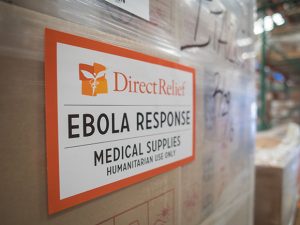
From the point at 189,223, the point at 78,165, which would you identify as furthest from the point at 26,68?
the point at 189,223

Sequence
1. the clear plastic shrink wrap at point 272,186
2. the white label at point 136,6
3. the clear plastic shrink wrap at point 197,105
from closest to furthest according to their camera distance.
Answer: the clear plastic shrink wrap at point 197,105 → the white label at point 136,6 → the clear plastic shrink wrap at point 272,186

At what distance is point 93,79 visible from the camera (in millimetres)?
444

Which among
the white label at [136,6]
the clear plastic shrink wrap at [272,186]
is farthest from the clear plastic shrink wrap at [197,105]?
the clear plastic shrink wrap at [272,186]

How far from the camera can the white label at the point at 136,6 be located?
500 millimetres

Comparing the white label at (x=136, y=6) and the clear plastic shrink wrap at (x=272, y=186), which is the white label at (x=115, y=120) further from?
the clear plastic shrink wrap at (x=272, y=186)

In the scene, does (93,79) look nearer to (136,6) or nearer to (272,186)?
(136,6)

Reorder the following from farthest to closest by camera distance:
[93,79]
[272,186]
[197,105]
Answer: [272,186] → [197,105] → [93,79]

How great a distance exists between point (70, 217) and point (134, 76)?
31 cm

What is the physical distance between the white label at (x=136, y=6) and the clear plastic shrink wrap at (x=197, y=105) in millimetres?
14

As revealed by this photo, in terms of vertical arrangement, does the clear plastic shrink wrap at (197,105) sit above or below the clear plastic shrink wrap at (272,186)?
above

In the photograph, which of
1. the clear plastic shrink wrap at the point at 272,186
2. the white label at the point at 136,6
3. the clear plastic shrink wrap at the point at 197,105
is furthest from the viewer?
the clear plastic shrink wrap at the point at 272,186

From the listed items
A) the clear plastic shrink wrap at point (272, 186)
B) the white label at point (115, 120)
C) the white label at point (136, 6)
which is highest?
the white label at point (136, 6)

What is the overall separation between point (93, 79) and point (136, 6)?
219mm

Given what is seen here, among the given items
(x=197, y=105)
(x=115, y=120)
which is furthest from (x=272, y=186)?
(x=115, y=120)
